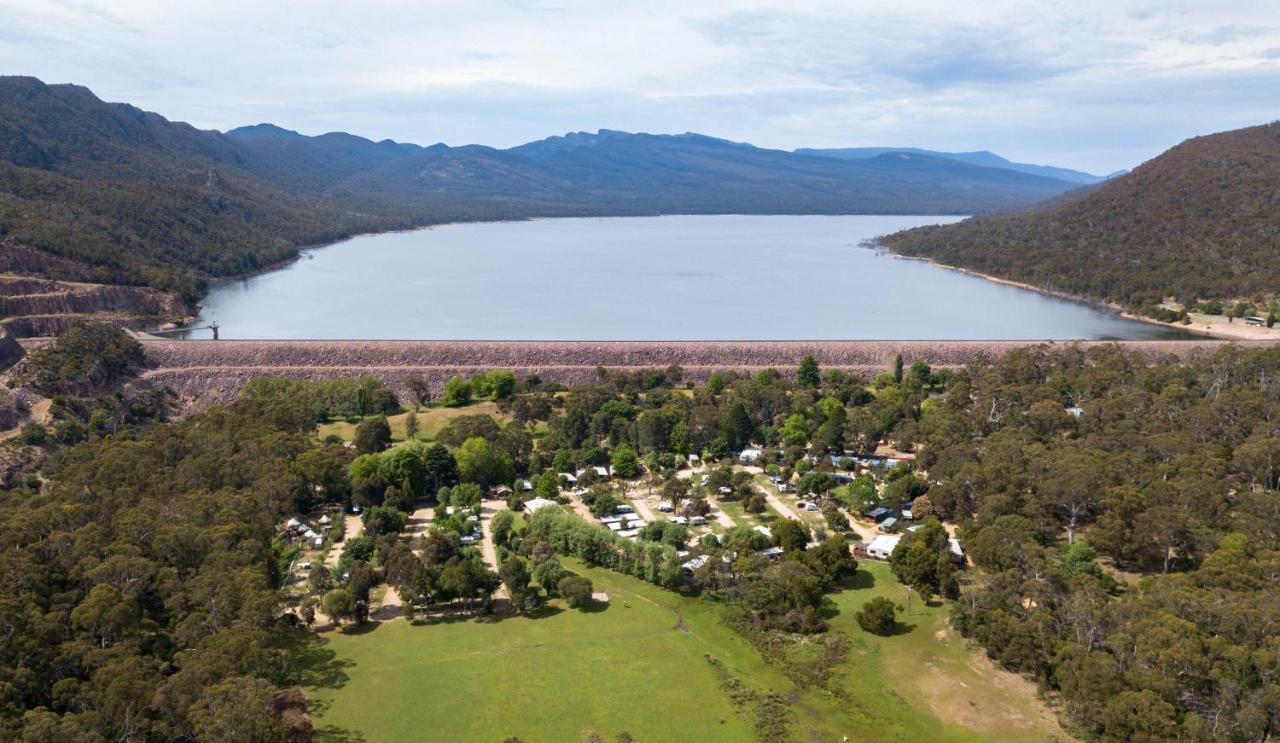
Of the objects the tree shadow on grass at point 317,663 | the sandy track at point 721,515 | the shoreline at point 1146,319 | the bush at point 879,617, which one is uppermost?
the shoreline at point 1146,319

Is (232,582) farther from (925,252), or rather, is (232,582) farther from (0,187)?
(925,252)

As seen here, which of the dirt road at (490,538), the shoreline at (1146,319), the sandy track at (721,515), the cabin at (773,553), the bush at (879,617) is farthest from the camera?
the shoreline at (1146,319)

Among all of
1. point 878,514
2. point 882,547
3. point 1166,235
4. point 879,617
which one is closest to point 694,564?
point 879,617

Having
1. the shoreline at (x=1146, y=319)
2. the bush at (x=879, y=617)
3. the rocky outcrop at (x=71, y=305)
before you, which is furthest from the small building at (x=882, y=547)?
the rocky outcrop at (x=71, y=305)

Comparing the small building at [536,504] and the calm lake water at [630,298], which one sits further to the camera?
the calm lake water at [630,298]

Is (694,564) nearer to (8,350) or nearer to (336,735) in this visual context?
(336,735)

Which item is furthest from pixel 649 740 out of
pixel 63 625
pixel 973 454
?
pixel 973 454

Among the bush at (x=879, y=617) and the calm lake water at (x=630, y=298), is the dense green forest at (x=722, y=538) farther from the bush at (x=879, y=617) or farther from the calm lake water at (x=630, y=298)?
the calm lake water at (x=630, y=298)
